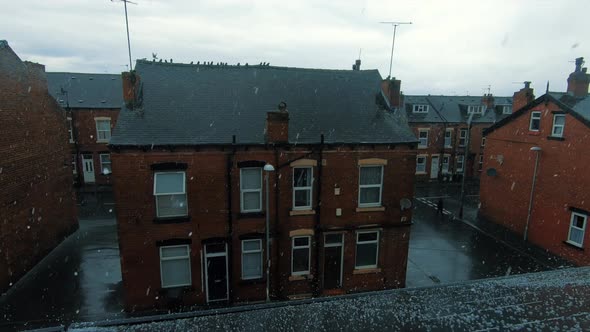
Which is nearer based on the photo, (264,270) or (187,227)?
(187,227)

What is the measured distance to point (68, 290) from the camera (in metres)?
14.1

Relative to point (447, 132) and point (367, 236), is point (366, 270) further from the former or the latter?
point (447, 132)

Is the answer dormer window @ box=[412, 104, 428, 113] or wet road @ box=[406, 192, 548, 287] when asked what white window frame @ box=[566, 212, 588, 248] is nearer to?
wet road @ box=[406, 192, 548, 287]

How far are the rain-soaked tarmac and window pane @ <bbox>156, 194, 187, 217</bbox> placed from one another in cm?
413

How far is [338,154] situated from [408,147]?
10.0ft

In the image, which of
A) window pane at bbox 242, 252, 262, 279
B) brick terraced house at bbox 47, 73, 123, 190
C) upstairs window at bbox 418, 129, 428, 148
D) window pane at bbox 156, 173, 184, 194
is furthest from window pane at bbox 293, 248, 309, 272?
upstairs window at bbox 418, 129, 428, 148

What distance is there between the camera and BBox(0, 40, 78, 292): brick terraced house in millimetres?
14226

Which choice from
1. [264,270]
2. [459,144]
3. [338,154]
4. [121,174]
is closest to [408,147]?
[338,154]

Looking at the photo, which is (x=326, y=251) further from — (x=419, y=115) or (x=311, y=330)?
(x=419, y=115)

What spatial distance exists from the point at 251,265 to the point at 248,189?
10.4 feet

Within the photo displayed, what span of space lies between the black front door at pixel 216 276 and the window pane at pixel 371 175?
6.42 meters

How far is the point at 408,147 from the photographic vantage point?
547 inches

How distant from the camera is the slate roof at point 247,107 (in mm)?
12430

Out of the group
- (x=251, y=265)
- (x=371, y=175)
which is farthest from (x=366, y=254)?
(x=251, y=265)
